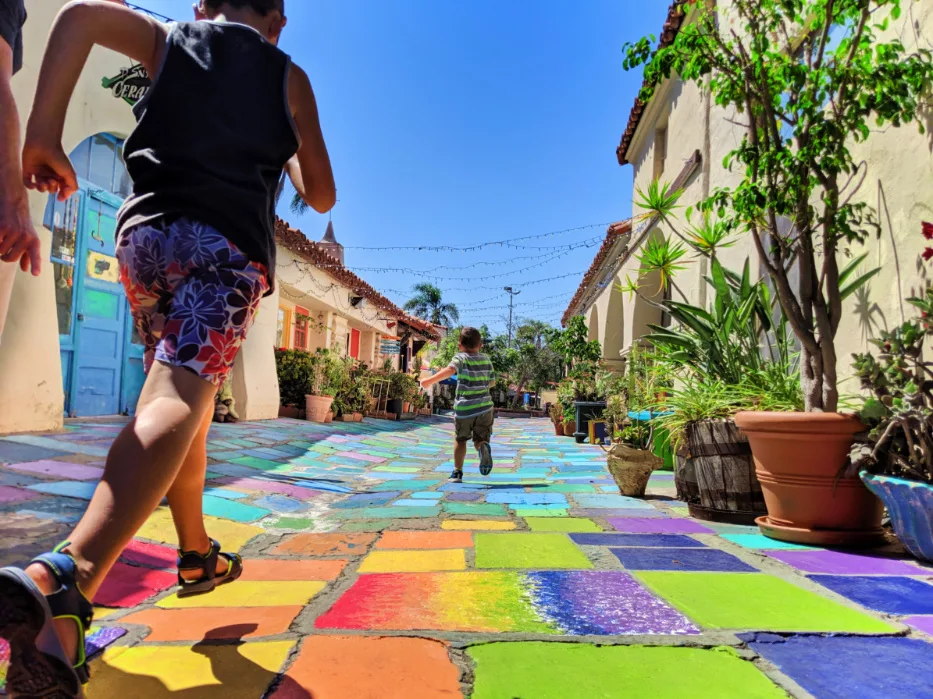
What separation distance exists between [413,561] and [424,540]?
14.9 inches

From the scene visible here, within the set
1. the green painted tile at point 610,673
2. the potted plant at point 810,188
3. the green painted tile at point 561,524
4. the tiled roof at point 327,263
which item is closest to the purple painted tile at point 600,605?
the green painted tile at point 610,673

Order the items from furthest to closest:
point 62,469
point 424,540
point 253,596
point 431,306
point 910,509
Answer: point 431,306 < point 62,469 < point 424,540 < point 910,509 < point 253,596

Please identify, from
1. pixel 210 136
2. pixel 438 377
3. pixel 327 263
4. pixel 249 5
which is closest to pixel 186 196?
pixel 210 136

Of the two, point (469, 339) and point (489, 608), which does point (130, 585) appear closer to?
point (489, 608)

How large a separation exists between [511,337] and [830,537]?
39.3 m

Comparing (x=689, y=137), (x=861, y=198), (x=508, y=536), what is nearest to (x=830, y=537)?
(x=508, y=536)

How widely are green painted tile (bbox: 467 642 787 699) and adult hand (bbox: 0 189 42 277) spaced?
1202 millimetres

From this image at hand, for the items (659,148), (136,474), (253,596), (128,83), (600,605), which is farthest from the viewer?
(659,148)

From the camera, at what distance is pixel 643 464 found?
13.0ft

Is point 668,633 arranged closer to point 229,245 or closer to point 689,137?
point 229,245

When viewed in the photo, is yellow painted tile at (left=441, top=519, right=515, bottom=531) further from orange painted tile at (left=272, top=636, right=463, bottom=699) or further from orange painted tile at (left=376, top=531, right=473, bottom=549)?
orange painted tile at (left=272, top=636, right=463, bottom=699)

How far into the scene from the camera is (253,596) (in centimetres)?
Result: 178

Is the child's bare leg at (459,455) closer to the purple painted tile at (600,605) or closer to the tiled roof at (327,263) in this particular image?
the purple painted tile at (600,605)

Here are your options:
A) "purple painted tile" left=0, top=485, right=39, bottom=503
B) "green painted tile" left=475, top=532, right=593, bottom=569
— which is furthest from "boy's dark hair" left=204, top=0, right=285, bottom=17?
"purple painted tile" left=0, top=485, right=39, bottom=503
